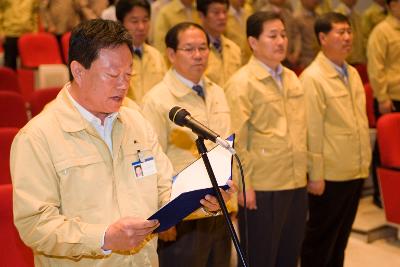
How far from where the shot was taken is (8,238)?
85.1 inches

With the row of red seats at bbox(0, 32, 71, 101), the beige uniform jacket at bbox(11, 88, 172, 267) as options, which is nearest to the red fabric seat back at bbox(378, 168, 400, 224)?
the beige uniform jacket at bbox(11, 88, 172, 267)

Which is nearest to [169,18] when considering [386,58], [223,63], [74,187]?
[223,63]

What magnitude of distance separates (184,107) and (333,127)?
94 centimetres

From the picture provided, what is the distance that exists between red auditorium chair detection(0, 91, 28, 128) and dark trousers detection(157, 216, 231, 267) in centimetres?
152

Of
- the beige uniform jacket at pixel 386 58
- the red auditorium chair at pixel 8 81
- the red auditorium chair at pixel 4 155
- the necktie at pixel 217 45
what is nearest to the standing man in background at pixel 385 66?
the beige uniform jacket at pixel 386 58

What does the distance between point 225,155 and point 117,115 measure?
347 millimetres

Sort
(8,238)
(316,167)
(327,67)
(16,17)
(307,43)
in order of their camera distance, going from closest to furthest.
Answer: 1. (8,238)
2. (316,167)
3. (327,67)
4. (307,43)
5. (16,17)

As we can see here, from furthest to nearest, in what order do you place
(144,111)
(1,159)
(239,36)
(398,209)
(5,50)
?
(5,50), (239,36), (398,209), (1,159), (144,111)

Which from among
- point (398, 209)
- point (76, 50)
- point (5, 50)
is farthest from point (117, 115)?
point (5, 50)

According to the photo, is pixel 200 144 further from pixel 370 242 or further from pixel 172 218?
pixel 370 242

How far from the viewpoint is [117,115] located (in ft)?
5.90

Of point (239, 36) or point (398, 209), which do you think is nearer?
point (398, 209)

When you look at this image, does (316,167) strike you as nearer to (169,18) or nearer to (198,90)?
(198,90)

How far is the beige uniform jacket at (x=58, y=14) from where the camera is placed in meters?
6.23
